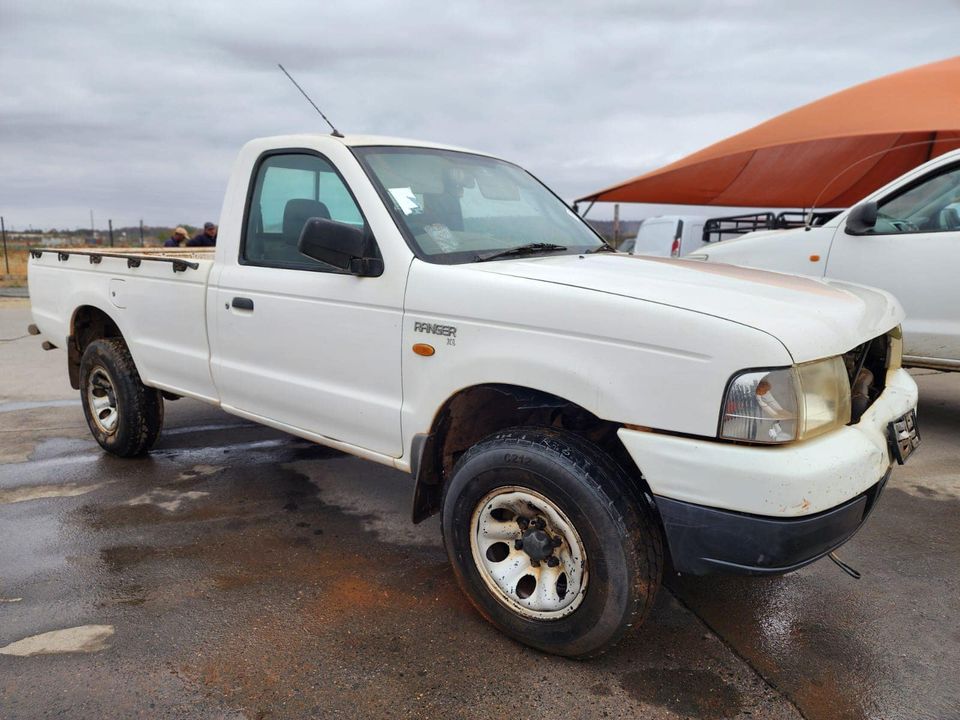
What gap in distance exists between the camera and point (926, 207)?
516 centimetres

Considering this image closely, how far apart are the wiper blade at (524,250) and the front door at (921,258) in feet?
9.78

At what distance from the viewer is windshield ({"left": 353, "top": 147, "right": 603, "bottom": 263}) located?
314 cm

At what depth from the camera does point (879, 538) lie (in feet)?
12.2

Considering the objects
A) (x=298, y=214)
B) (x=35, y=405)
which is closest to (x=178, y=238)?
(x=35, y=405)

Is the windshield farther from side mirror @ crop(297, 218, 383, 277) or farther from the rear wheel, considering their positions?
the rear wheel

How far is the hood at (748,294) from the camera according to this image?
90.4 inches

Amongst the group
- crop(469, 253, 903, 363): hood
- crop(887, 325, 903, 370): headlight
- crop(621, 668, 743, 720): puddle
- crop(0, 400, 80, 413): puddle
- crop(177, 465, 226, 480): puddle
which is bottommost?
crop(621, 668, 743, 720): puddle

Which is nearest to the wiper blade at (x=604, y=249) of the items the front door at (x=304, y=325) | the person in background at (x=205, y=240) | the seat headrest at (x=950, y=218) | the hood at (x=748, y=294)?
the hood at (x=748, y=294)

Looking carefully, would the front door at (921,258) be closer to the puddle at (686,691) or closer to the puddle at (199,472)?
the puddle at (686,691)

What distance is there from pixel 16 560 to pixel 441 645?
2.13m

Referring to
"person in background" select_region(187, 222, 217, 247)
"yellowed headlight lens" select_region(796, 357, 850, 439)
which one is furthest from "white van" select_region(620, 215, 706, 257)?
"yellowed headlight lens" select_region(796, 357, 850, 439)

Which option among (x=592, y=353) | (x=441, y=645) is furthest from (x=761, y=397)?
(x=441, y=645)

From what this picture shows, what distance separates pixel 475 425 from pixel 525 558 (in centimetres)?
62

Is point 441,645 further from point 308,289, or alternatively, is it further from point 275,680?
point 308,289
